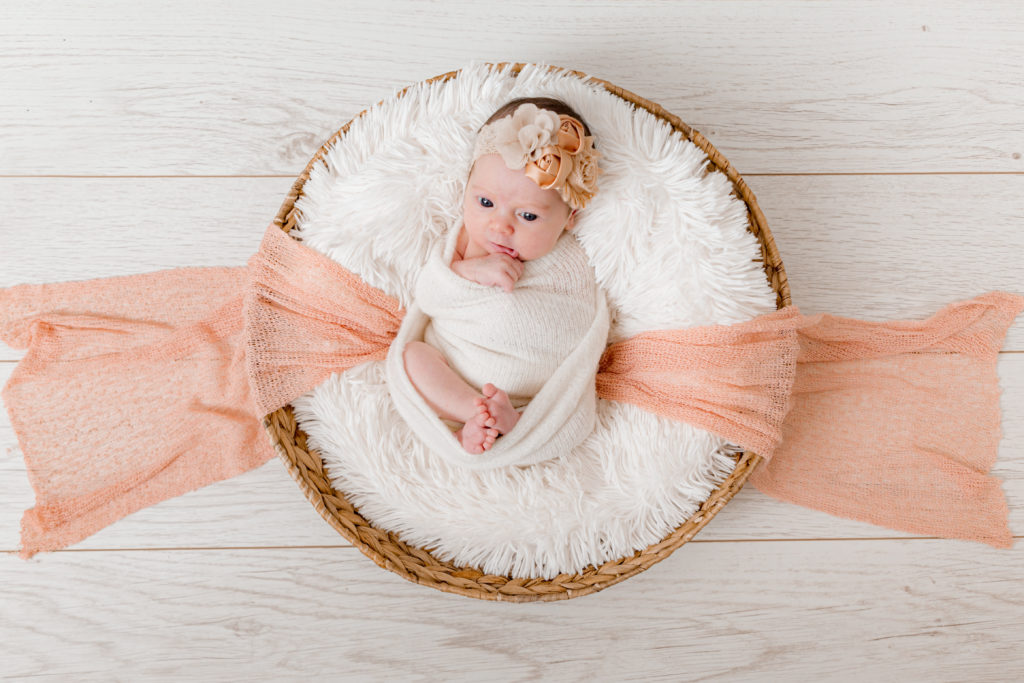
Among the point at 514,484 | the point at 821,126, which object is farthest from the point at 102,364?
the point at 821,126

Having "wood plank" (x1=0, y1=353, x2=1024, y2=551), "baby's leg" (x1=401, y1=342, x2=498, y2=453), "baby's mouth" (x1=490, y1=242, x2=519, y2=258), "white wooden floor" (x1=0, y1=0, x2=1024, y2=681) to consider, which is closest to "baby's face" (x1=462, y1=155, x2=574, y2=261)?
"baby's mouth" (x1=490, y1=242, x2=519, y2=258)

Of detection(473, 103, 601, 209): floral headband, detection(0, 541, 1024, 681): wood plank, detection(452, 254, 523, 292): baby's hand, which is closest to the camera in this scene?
detection(473, 103, 601, 209): floral headband

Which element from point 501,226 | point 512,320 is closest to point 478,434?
point 512,320

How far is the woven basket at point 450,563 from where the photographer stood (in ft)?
3.51

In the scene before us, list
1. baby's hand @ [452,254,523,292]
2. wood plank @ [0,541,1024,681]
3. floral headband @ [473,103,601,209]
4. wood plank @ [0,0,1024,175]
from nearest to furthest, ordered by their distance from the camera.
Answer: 1. floral headband @ [473,103,601,209]
2. baby's hand @ [452,254,523,292]
3. wood plank @ [0,541,1024,681]
4. wood plank @ [0,0,1024,175]

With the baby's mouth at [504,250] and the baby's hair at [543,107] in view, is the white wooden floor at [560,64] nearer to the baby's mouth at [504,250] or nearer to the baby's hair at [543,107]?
the baby's hair at [543,107]

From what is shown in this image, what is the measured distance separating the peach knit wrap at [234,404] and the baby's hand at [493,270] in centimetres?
15

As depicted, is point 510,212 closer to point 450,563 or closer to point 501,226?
point 501,226

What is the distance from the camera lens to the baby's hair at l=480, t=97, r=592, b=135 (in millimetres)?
1056

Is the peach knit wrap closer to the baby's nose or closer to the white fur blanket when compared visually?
the white fur blanket

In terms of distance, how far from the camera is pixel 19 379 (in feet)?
4.07

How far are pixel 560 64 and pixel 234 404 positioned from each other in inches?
32.9

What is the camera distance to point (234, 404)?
1.24 m

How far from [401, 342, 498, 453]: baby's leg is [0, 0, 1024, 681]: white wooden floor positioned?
0.34 m
